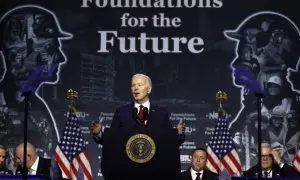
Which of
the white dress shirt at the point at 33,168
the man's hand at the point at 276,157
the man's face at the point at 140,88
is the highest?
the man's face at the point at 140,88

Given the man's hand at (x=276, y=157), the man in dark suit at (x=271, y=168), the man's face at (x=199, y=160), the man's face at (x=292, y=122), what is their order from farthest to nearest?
the man's face at (x=292, y=122) → the man's hand at (x=276, y=157) → the man's face at (x=199, y=160) → the man in dark suit at (x=271, y=168)

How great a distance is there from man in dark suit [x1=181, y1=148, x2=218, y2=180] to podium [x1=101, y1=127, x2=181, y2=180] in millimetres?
2444

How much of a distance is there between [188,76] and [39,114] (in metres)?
1.93

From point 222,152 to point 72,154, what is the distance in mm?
1737

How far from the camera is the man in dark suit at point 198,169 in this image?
9703 mm

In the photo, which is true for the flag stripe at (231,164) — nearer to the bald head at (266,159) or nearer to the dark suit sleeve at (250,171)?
the dark suit sleeve at (250,171)

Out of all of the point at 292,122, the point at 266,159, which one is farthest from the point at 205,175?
the point at 292,122

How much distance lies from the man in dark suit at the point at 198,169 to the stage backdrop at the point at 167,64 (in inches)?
36.0

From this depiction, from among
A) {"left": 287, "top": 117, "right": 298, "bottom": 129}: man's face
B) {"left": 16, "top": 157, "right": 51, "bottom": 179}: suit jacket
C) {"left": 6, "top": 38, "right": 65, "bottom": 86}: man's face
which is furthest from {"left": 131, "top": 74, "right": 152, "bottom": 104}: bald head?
{"left": 287, "top": 117, "right": 298, "bottom": 129}: man's face

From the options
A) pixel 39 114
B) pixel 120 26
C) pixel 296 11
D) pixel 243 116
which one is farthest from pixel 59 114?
pixel 296 11

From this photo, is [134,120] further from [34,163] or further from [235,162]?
[235,162]

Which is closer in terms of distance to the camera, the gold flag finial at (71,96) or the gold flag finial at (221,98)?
the gold flag finial at (71,96)

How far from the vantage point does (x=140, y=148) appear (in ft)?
23.4

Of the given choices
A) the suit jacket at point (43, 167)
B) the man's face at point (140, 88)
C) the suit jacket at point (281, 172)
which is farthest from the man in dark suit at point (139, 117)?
the suit jacket at point (281, 172)
